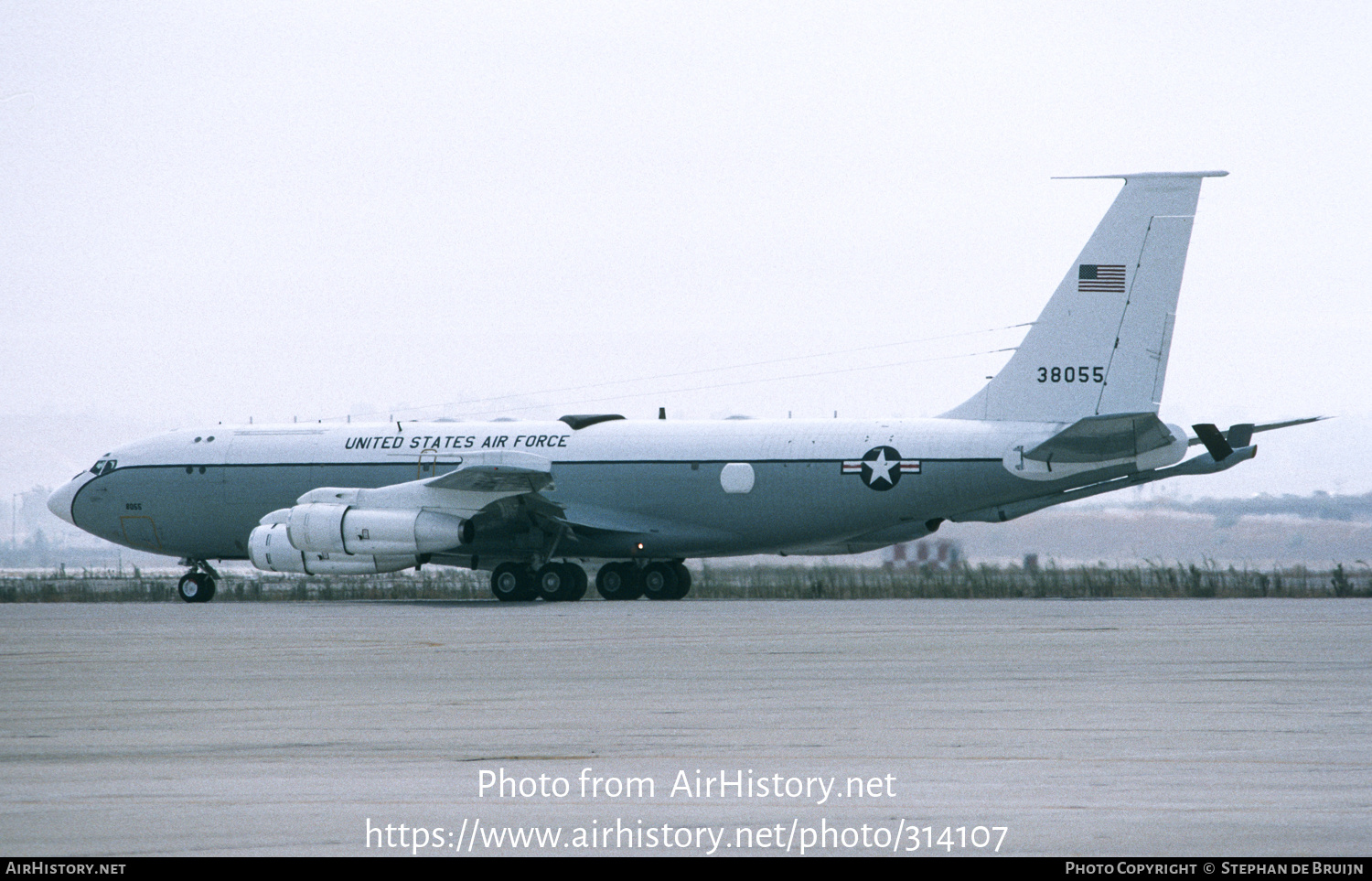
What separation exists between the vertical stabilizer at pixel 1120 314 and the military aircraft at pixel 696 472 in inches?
1.4

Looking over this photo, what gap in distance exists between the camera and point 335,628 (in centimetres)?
2292

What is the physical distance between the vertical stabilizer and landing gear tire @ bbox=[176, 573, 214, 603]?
17596mm

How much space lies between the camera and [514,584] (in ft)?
106

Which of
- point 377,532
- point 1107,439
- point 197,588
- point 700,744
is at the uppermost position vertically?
point 1107,439

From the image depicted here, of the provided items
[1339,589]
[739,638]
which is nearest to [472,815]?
[739,638]

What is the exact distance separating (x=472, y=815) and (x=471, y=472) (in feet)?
75.4

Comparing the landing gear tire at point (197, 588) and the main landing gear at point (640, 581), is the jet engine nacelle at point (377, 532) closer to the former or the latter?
the main landing gear at point (640, 581)

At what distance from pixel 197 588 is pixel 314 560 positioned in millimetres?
4524

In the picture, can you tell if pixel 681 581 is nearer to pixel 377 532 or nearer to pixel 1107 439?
pixel 377 532

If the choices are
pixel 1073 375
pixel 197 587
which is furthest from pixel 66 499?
pixel 1073 375

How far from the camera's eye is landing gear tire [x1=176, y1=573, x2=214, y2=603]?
34.6m

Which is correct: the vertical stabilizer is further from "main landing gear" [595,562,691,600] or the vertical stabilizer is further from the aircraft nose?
the aircraft nose

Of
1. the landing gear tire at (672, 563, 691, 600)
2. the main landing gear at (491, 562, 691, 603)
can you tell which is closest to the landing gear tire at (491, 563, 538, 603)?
the main landing gear at (491, 562, 691, 603)
